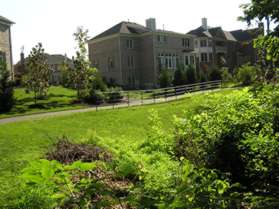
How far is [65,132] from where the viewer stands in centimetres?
1511

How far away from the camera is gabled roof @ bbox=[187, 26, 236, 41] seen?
70.2 m

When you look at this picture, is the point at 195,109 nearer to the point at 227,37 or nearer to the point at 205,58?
the point at 205,58

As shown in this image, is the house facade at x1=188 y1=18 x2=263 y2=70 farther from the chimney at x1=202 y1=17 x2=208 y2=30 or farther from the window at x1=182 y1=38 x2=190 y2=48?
the window at x1=182 y1=38 x2=190 y2=48

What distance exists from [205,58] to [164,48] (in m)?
14.5

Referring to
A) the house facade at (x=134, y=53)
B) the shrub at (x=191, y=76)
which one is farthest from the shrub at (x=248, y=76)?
the house facade at (x=134, y=53)

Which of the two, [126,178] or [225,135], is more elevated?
[225,135]

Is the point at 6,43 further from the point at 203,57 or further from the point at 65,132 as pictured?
the point at 203,57

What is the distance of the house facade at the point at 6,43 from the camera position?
3612 cm

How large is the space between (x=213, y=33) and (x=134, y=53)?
22427 millimetres

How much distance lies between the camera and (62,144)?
10.1 m

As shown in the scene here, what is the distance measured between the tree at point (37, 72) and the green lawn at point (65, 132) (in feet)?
47.4

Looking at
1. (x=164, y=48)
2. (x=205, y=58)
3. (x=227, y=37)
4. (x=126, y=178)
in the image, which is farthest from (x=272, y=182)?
(x=227, y=37)

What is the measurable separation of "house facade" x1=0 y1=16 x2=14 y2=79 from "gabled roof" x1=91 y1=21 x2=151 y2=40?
765 inches

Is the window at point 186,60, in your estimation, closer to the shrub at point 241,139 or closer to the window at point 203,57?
the window at point 203,57
